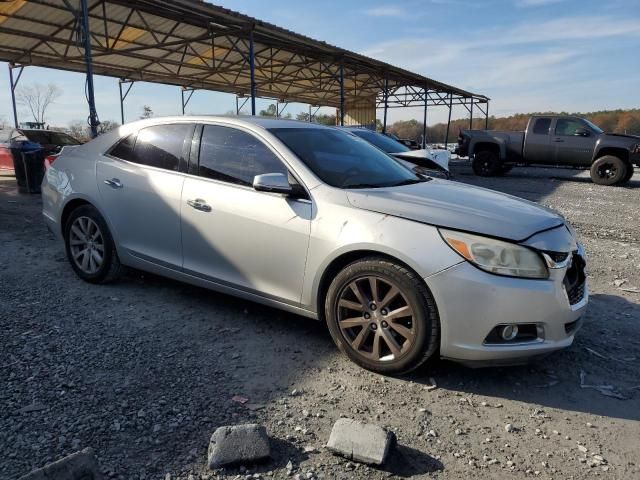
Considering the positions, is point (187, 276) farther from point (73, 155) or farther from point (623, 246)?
point (623, 246)

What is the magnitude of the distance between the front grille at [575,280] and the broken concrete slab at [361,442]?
4.74 feet

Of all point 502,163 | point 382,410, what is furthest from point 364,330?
point 502,163

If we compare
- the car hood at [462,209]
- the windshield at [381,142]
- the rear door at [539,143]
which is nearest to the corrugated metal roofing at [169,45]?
the windshield at [381,142]

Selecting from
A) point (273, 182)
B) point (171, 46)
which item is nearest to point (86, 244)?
point (273, 182)

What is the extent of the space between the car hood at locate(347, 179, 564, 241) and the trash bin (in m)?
9.80

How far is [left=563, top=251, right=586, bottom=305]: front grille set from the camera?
9.54 feet

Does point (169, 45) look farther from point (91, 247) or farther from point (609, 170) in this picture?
point (609, 170)

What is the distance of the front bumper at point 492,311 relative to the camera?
105 inches

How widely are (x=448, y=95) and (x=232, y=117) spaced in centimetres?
3024

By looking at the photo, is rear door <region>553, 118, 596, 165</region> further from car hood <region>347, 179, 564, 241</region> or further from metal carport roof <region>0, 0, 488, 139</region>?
car hood <region>347, 179, 564, 241</region>

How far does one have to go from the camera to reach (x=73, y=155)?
184 inches

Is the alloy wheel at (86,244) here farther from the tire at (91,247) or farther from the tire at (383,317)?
the tire at (383,317)

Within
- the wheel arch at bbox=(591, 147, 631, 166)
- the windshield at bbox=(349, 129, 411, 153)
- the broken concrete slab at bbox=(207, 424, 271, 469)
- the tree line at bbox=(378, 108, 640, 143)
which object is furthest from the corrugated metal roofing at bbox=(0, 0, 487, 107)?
the tree line at bbox=(378, 108, 640, 143)

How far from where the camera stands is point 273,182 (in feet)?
10.5
